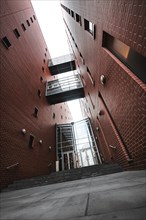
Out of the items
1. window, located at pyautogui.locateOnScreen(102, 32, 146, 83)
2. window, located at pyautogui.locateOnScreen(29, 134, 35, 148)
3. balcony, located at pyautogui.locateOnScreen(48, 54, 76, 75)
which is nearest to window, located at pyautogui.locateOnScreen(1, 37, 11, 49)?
window, located at pyautogui.locateOnScreen(29, 134, 35, 148)

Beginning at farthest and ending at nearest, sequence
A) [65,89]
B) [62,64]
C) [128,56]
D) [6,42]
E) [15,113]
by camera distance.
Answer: [62,64] → [65,89] → [6,42] → [15,113] → [128,56]

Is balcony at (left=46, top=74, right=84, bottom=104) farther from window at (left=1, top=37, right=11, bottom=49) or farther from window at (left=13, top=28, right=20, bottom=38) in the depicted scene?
window at (left=1, top=37, right=11, bottom=49)

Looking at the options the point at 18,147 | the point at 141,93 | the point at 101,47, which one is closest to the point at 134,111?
the point at 141,93

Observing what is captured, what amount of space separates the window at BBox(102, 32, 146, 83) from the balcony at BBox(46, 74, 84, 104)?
9161 millimetres

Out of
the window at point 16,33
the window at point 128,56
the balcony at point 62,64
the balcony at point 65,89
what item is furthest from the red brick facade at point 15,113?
the balcony at point 62,64

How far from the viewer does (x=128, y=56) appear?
14.1ft

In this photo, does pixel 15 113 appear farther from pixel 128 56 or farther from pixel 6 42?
pixel 128 56

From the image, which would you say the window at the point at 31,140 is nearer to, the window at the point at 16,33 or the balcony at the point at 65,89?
the balcony at the point at 65,89

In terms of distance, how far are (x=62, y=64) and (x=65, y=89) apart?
5616mm

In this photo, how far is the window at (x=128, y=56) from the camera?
3699 mm

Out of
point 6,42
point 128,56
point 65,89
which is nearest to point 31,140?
point 6,42

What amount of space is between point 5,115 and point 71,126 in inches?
460

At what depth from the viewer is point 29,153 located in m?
8.45

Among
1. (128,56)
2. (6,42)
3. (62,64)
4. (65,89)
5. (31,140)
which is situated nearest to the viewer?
(128,56)
